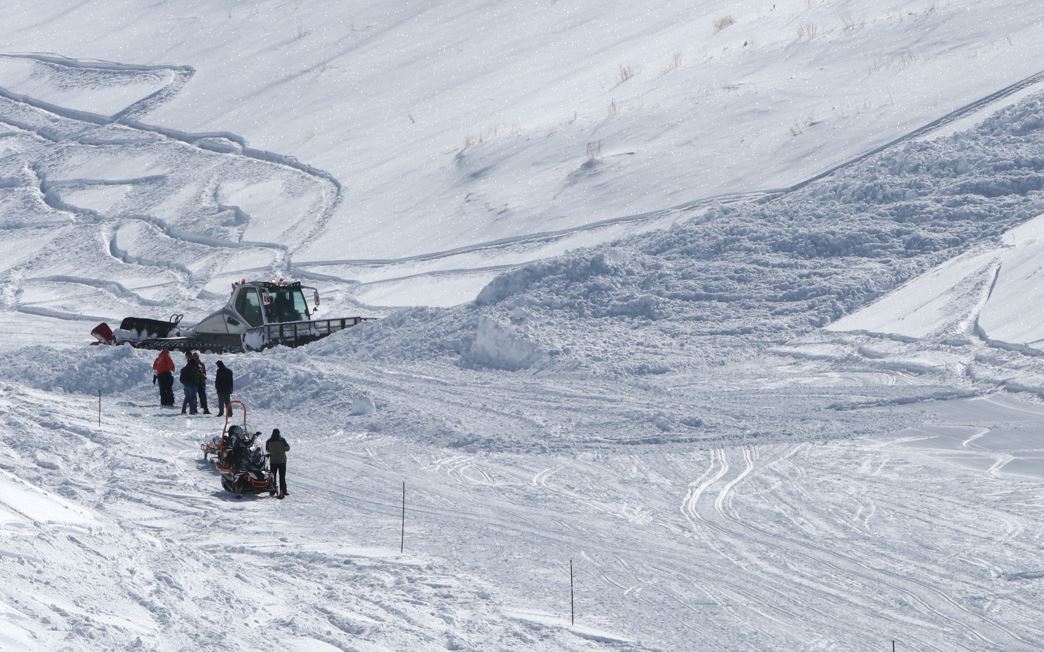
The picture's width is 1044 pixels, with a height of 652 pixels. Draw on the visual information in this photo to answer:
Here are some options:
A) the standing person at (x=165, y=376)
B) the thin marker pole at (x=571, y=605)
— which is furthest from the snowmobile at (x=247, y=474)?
the standing person at (x=165, y=376)

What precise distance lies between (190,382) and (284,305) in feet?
14.3

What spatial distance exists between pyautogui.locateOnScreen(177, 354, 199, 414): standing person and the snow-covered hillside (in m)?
0.67

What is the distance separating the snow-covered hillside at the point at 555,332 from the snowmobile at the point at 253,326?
0.93 metres

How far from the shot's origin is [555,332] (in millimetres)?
21016

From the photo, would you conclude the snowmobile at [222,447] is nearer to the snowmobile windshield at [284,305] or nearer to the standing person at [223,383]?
the standing person at [223,383]

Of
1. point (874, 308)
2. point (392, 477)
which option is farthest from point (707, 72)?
point (392, 477)

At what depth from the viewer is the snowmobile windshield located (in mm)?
22469

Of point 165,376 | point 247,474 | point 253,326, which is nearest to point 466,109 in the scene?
point 253,326

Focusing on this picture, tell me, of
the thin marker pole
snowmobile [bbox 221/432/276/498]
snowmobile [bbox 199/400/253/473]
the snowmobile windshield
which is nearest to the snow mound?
the snowmobile windshield

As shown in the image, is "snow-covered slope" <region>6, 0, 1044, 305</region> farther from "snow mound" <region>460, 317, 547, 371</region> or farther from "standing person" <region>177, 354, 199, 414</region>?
"standing person" <region>177, 354, 199, 414</region>

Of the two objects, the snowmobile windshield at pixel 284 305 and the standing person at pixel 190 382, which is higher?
the snowmobile windshield at pixel 284 305

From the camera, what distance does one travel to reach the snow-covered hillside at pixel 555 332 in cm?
1090

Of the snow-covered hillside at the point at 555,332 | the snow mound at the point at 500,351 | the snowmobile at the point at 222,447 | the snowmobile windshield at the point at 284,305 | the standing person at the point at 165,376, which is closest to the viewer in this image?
the snow-covered hillside at the point at 555,332

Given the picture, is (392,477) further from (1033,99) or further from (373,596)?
(1033,99)
